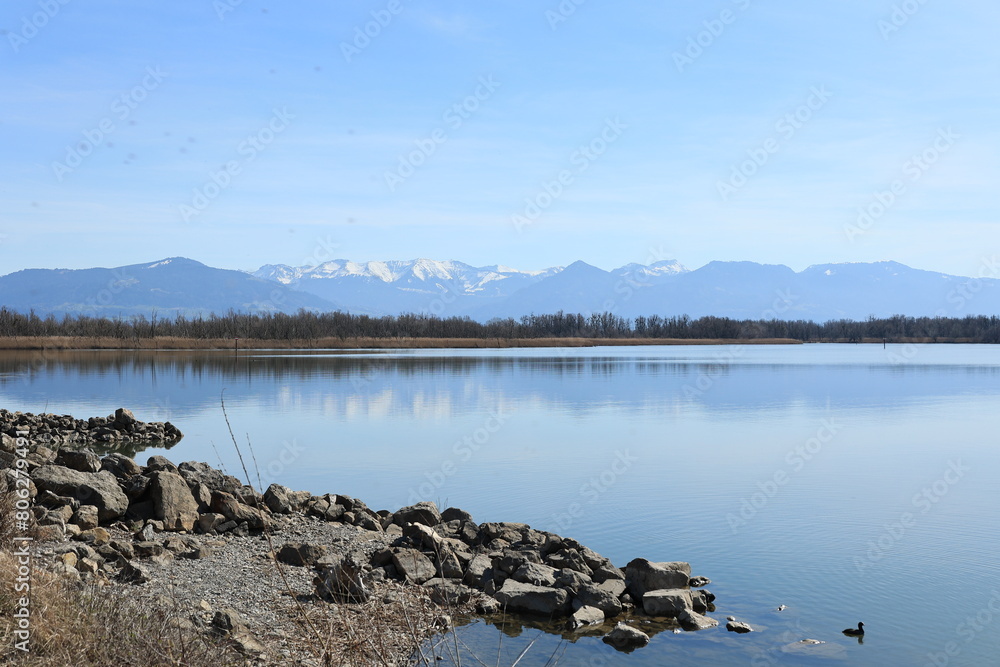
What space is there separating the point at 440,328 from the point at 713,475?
84.5 metres

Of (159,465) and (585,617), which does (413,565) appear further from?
(159,465)

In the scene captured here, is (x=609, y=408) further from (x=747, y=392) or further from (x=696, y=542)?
(x=696, y=542)

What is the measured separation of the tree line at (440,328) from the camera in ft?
269

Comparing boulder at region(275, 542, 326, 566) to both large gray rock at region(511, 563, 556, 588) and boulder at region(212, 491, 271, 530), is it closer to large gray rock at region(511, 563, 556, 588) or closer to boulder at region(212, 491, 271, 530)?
boulder at region(212, 491, 271, 530)

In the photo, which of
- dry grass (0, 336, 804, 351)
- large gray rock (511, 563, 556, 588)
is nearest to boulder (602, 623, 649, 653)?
large gray rock (511, 563, 556, 588)

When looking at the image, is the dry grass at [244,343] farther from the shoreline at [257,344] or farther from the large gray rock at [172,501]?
the large gray rock at [172,501]

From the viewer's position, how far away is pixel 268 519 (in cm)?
1022

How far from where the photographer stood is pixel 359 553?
9.07 m

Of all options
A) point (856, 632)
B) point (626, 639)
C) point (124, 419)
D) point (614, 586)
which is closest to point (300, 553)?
point (614, 586)

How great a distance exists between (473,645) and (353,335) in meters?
81.4

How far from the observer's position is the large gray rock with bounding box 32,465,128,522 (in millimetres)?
9742

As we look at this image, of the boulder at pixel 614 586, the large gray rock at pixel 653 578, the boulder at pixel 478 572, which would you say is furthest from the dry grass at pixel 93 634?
the large gray rock at pixel 653 578

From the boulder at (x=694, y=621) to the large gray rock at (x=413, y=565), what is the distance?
2.45 meters

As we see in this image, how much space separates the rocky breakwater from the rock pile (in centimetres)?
773
